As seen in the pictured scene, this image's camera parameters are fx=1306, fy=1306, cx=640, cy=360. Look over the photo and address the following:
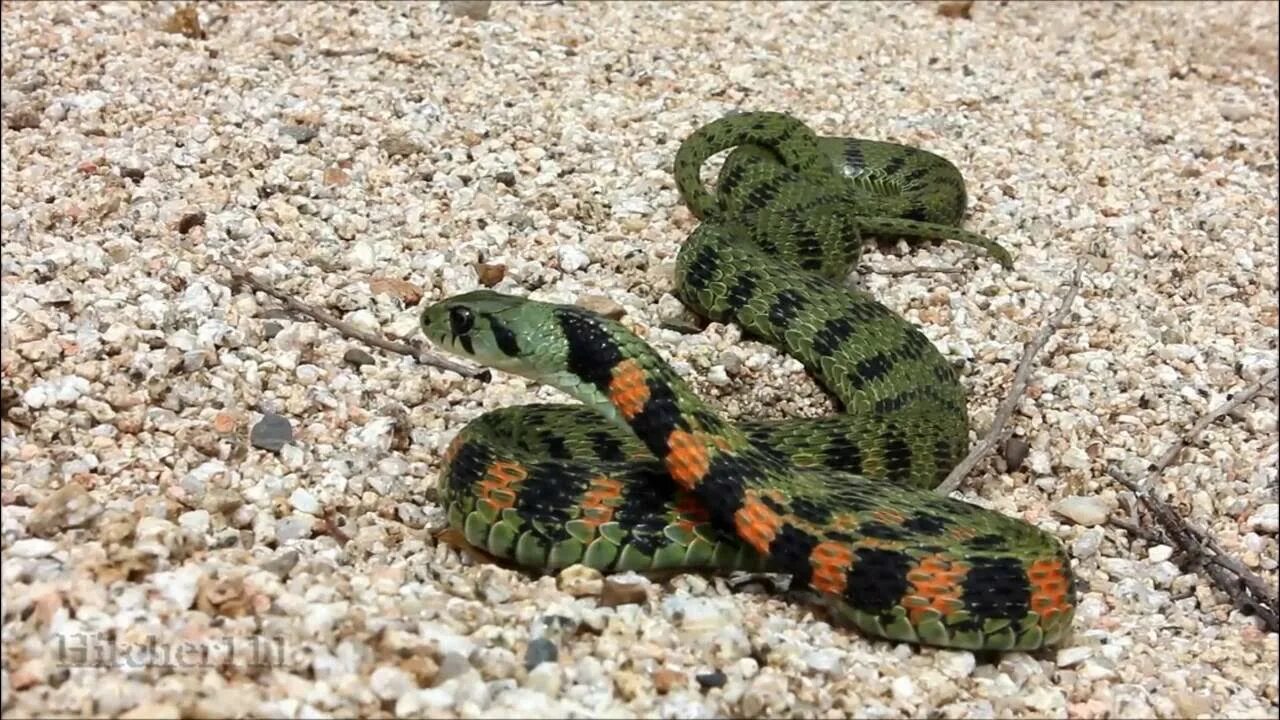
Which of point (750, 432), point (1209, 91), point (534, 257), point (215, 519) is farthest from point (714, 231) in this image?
point (1209, 91)

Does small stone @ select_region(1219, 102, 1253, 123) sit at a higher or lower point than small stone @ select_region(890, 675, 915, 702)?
higher

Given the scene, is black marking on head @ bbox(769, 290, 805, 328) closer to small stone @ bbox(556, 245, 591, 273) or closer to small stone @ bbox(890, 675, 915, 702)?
small stone @ bbox(556, 245, 591, 273)

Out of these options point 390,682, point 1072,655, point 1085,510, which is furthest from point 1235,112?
point 390,682

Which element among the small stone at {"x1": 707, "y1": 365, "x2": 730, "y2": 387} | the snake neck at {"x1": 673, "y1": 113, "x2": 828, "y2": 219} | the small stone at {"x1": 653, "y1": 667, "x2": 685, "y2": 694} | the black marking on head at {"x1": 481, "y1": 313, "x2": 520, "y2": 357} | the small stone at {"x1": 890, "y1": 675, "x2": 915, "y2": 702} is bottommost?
the small stone at {"x1": 890, "y1": 675, "x2": 915, "y2": 702}

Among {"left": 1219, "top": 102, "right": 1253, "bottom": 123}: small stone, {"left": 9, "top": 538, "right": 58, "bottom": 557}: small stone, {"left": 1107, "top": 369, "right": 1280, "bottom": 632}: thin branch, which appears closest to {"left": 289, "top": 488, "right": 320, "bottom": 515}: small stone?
{"left": 9, "top": 538, "right": 58, "bottom": 557}: small stone

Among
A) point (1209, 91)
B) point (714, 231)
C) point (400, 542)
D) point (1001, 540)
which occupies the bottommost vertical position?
point (400, 542)

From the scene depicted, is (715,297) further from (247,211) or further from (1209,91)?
(1209,91)

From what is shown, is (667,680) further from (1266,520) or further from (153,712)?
(1266,520)
